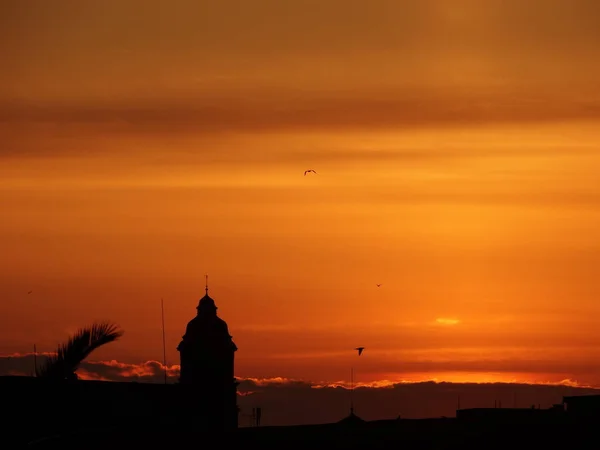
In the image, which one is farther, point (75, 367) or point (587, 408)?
point (587, 408)

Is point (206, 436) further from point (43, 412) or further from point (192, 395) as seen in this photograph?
point (192, 395)

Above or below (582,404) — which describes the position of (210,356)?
above

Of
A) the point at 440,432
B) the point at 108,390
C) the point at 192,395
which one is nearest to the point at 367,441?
the point at 440,432

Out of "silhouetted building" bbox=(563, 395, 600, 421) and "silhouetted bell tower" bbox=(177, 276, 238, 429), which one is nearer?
"silhouetted building" bbox=(563, 395, 600, 421)

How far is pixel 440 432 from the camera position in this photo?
4997cm

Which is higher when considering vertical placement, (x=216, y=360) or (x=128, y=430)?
(x=216, y=360)

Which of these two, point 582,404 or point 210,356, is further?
point 210,356

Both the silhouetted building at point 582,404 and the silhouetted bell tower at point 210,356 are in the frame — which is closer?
the silhouetted building at point 582,404

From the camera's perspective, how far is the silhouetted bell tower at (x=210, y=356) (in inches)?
4222

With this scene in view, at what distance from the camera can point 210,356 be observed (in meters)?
108

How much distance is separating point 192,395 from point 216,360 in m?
9.25

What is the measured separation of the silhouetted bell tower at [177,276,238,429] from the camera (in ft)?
352

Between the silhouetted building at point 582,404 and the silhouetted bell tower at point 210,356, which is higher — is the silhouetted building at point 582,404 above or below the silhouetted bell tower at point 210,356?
below

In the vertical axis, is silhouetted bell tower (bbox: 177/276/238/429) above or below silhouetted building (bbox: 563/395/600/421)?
above
